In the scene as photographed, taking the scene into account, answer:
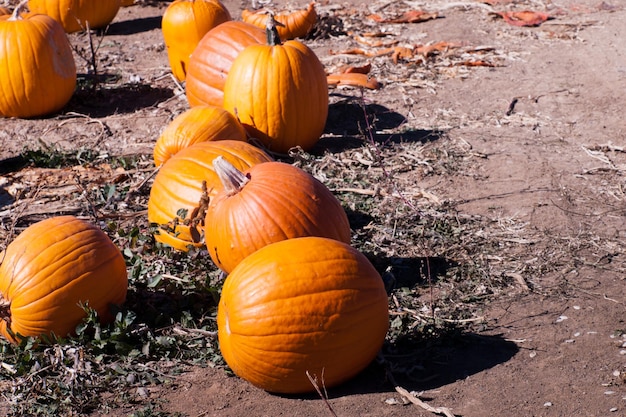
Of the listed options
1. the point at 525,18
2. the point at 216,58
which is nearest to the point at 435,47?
the point at 525,18

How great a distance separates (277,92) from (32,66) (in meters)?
2.46

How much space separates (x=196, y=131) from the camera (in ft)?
18.9

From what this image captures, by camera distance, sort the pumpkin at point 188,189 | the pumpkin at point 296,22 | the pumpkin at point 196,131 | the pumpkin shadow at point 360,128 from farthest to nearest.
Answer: the pumpkin at point 296,22
the pumpkin shadow at point 360,128
the pumpkin at point 196,131
the pumpkin at point 188,189

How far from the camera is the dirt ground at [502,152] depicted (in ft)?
12.2

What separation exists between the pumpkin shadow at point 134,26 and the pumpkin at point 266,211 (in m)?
6.55

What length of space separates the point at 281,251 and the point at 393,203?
78.5 inches

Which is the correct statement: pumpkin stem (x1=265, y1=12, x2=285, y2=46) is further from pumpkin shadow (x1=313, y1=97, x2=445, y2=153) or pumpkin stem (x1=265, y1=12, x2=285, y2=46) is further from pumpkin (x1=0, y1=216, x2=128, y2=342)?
pumpkin (x1=0, y1=216, x2=128, y2=342)

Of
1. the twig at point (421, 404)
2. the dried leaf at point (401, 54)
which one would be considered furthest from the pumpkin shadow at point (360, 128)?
the twig at point (421, 404)

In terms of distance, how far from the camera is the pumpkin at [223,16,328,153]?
6.16 metres

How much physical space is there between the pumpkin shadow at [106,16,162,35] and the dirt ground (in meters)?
0.04

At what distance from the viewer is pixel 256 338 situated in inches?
140

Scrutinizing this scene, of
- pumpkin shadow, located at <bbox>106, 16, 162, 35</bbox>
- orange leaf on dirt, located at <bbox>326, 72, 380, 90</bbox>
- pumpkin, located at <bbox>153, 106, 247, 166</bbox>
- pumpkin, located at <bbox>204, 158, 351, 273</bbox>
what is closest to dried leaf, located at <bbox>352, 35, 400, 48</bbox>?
orange leaf on dirt, located at <bbox>326, 72, 380, 90</bbox>

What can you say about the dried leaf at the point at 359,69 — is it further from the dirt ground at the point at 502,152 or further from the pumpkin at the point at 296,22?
the pumpkin at the point at 296,22


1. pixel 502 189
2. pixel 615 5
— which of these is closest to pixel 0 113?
pixel 502 189
